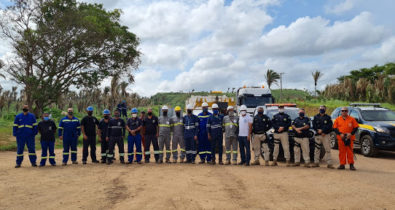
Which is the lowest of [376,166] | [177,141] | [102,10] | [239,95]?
[376,166]

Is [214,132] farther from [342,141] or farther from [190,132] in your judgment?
[342,141]

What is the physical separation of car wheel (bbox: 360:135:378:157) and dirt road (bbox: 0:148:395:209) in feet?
Answer: 7.35

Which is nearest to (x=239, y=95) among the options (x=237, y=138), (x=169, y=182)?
(x=237, y=138)

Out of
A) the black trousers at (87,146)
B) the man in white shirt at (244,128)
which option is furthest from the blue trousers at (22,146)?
the man in white shirt at (244,128)

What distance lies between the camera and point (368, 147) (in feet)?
39.6

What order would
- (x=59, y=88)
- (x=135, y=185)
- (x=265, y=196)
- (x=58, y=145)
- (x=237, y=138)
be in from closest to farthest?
(x=265, y=196) → (x=135, y=185) → (x=237, y=138) → (x=58, y=145) → (x=59, y=88)

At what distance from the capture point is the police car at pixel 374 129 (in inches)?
451

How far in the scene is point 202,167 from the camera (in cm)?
→ 950

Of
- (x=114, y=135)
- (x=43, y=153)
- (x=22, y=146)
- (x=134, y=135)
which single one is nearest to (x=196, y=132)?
(x=134, y=135)

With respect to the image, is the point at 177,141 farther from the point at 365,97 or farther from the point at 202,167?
the point at 365,97

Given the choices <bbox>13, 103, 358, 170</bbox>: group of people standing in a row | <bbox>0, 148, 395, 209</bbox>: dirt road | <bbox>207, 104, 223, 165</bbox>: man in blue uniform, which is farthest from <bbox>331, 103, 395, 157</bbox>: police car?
<bbox>207, 104, 223, 165</bbox>: man in blue uniform

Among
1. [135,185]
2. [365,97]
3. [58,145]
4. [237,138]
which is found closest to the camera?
[135,185]

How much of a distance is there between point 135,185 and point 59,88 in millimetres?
15105

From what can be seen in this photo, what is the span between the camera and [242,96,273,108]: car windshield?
19.6 m
